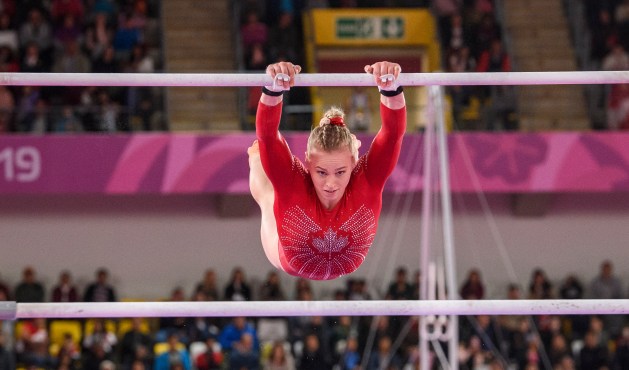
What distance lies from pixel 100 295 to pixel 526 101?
573cm

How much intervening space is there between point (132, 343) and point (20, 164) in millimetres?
2434

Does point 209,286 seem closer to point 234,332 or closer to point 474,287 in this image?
point 234,332

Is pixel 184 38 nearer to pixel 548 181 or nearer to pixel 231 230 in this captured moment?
pixel 231 230

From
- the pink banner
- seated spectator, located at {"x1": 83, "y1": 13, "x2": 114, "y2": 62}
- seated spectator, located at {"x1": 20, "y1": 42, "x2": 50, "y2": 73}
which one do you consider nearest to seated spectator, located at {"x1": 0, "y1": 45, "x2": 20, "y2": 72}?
seated spectator, located at {"x1": 20, "y1": 42, "x2": 50, "y2": 73}

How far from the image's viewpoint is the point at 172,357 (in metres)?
10.7

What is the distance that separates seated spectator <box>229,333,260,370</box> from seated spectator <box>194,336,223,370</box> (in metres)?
0.16

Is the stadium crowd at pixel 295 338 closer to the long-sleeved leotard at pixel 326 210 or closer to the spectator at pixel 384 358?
the spectator at pixel 384 358

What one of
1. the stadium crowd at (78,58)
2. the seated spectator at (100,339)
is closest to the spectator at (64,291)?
the seated spectator at (100,339)

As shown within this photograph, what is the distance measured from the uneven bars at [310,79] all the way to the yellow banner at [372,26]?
1016cm

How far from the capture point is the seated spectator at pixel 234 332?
1137 centimetres

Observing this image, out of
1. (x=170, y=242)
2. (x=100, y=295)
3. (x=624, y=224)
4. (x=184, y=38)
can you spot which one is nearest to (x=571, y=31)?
(x=624, y=224)

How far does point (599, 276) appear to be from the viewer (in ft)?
42.3

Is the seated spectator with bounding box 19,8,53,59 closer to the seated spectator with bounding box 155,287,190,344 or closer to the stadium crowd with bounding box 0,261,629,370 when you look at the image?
the stadium crowd with bounding box 0,261,629,370

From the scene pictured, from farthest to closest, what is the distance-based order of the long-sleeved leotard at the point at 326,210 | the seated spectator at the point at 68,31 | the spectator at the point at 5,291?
the seated spectator at the point at 68,31
the spectator at the point at 5,291
the long-sleeved leotard at the point at 326,210
